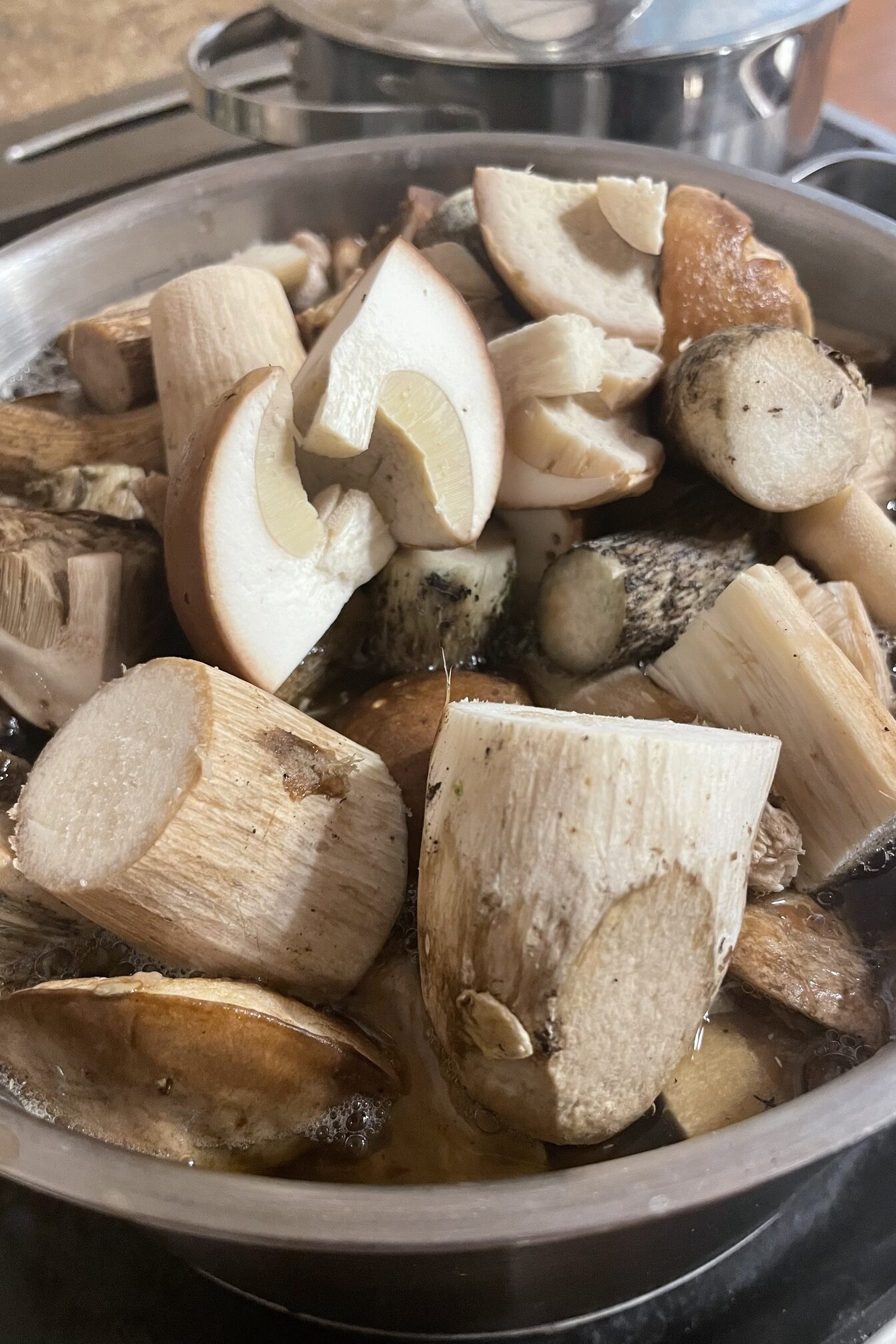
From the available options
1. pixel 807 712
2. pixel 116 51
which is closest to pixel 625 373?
pixel 807 712

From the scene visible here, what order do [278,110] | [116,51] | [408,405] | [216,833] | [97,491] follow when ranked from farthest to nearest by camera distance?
[116,51] < [278,110] < [97,491] < [408,405] < [216,833]

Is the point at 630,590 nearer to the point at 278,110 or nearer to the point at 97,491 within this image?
Result: the point at 97,491

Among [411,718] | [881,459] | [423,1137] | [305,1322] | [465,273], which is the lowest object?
[305,1322]

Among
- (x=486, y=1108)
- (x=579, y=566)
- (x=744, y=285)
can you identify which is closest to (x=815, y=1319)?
(x=486, y=1108)

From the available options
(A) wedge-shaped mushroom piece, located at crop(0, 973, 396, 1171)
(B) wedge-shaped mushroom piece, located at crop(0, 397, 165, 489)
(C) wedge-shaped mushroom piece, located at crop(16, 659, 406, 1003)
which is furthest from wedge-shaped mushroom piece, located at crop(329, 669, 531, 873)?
(B) wedge-shaped mushroom piece, located at crop(0, 397, 165, 489)

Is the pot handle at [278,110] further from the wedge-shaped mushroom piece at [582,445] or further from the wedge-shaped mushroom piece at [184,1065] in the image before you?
the wedge-shaped mushroom piece at [184,1065]

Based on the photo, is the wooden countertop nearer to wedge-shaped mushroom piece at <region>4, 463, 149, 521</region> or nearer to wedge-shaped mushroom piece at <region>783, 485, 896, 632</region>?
wedge-shaped mushroom piece at <region>4, 463, 149, 521</region>

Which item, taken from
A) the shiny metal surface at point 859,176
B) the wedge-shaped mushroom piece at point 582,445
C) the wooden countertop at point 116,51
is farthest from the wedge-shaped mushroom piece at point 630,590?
the wooden countertop at point 116,51
